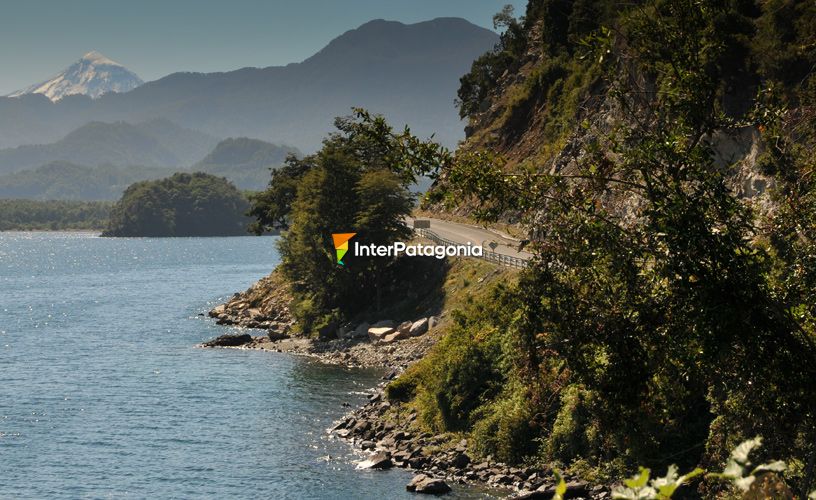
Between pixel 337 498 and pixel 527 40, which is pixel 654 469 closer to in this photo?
pixel 337 498

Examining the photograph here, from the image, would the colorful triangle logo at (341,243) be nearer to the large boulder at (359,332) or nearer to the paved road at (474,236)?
the large boulder at (359,332)

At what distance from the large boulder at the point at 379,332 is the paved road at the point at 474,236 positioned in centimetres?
989

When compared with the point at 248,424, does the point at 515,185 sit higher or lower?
higher

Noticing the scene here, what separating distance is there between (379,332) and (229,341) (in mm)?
13163

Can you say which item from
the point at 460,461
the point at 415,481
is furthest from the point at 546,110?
the point at 415,481

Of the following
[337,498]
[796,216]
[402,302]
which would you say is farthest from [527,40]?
[796,216]

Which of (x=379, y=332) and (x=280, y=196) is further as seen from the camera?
(x=280, y=196)

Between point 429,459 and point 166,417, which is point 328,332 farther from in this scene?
point 429,459

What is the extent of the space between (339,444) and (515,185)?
29242 millimetres

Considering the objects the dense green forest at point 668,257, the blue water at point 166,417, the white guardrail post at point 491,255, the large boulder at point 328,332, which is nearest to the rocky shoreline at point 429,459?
the blue water at point 166,417

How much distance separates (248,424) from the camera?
50375mm

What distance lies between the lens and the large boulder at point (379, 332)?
73.2m

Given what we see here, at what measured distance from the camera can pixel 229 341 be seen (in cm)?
7850

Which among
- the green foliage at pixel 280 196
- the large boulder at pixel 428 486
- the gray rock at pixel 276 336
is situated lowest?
the large boulder at pixel 428 486
